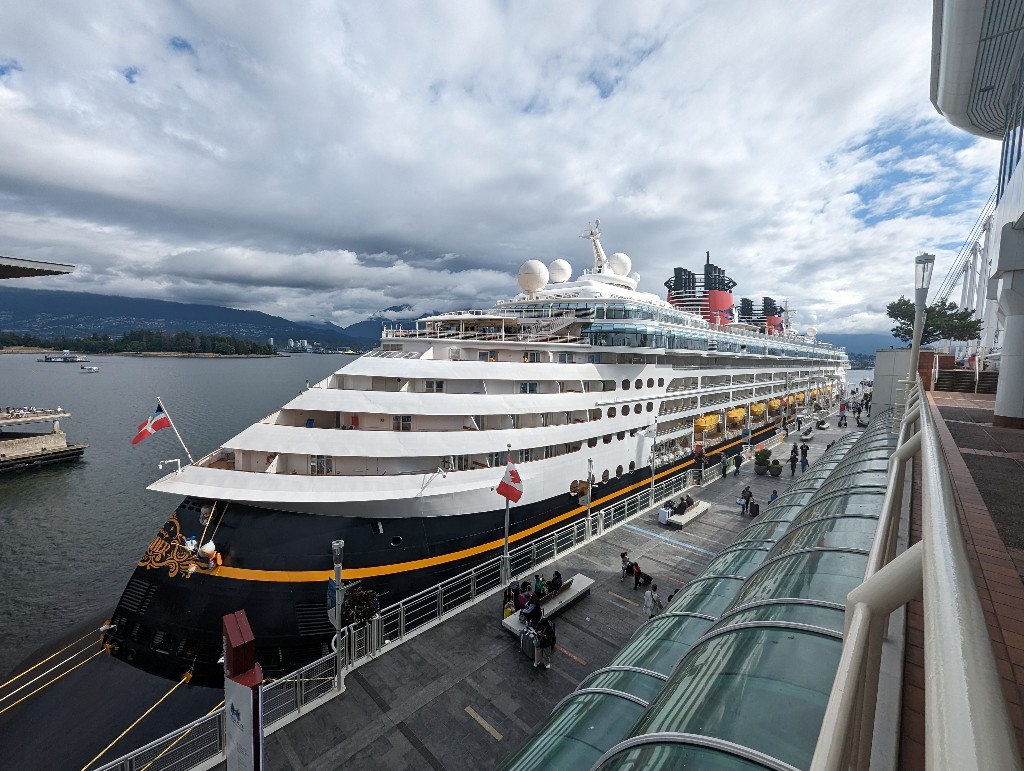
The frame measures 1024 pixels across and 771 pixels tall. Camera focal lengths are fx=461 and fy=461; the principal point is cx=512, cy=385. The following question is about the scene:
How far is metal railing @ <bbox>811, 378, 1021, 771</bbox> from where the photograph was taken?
888mm

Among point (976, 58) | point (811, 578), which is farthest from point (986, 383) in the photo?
point (811, 578)

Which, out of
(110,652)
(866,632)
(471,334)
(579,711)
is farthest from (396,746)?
(471,334)

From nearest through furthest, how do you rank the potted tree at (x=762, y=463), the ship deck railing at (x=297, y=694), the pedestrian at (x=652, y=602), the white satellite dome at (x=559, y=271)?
the ship deck railing at (x=297, y=694), the pedestrian at (x=652, y=602), the potted tree at (x=762, y=463), the white satellite dome at (x=559, y=271)

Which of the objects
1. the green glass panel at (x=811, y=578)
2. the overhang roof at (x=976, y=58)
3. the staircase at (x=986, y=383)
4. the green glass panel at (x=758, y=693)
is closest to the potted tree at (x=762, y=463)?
the staircase at (x=986, y=383)

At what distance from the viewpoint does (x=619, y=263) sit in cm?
3728

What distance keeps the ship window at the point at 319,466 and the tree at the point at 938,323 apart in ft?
180

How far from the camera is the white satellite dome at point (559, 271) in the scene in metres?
34.3

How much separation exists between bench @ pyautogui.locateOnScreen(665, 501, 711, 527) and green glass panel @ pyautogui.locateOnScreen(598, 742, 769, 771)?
51.7 feet

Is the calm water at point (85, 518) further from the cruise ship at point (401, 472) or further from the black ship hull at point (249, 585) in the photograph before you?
the cruise ship at point (401, 472)

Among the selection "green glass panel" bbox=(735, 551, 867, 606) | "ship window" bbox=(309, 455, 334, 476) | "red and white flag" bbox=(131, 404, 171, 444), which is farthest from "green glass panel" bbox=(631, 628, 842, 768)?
"red and white flag" bbox=(131, 404, 171, 444)

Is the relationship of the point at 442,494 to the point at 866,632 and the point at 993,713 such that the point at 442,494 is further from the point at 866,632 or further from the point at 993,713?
the point at 993,713

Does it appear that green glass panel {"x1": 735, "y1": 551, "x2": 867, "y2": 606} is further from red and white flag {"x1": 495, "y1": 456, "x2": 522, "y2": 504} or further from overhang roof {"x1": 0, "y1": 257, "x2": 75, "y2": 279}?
overhang roof {"x1": 0, "y1": 257, "x2": 75, "y2": 279}

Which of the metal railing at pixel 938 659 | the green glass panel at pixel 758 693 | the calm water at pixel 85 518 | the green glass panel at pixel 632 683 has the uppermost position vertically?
the metal railing at pixel 938 659

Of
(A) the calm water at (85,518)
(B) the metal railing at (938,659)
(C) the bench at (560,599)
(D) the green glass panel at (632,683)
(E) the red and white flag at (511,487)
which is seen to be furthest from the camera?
(A) the calm water at (85,518)
